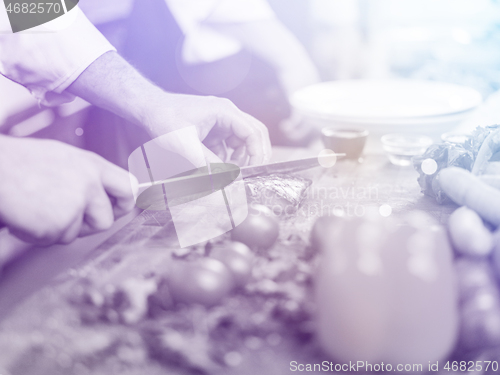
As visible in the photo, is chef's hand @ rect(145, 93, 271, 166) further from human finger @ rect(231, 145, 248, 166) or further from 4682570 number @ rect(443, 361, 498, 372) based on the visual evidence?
4682570 number @ rect(443, 361, 498, 372)

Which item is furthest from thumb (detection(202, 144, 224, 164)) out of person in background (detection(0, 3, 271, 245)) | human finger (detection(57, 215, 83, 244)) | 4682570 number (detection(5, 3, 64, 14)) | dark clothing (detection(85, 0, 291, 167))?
4682570 number (detection(5, 3, 64, 14))

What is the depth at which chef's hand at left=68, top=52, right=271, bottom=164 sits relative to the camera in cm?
65

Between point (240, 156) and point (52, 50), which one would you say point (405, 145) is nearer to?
point (240, 156)

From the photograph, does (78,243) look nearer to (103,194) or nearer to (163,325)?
(103,194)

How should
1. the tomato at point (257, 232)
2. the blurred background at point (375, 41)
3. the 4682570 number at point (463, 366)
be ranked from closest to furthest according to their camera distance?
the 4682570 number at point (463, 366)
the tomato at point (257, 232)
the blurred background at point (375, 41)

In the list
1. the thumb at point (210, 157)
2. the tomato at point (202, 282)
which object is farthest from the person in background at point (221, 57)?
the tomato at point (202, 282)

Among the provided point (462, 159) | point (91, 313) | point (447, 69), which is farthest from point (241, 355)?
point (447, 69)

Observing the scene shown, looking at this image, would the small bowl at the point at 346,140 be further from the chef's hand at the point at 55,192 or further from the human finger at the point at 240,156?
the chef's hand at the point at 55,192

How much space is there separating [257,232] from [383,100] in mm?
361

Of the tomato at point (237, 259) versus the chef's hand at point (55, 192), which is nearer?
the tomato at point (237, 259)

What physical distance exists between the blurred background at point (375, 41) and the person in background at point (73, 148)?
0.04 meters

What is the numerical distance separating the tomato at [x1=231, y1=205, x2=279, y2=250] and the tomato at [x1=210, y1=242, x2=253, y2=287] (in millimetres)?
22

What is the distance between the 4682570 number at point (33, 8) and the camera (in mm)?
626

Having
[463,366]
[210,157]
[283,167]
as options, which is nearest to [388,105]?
[283,167]
